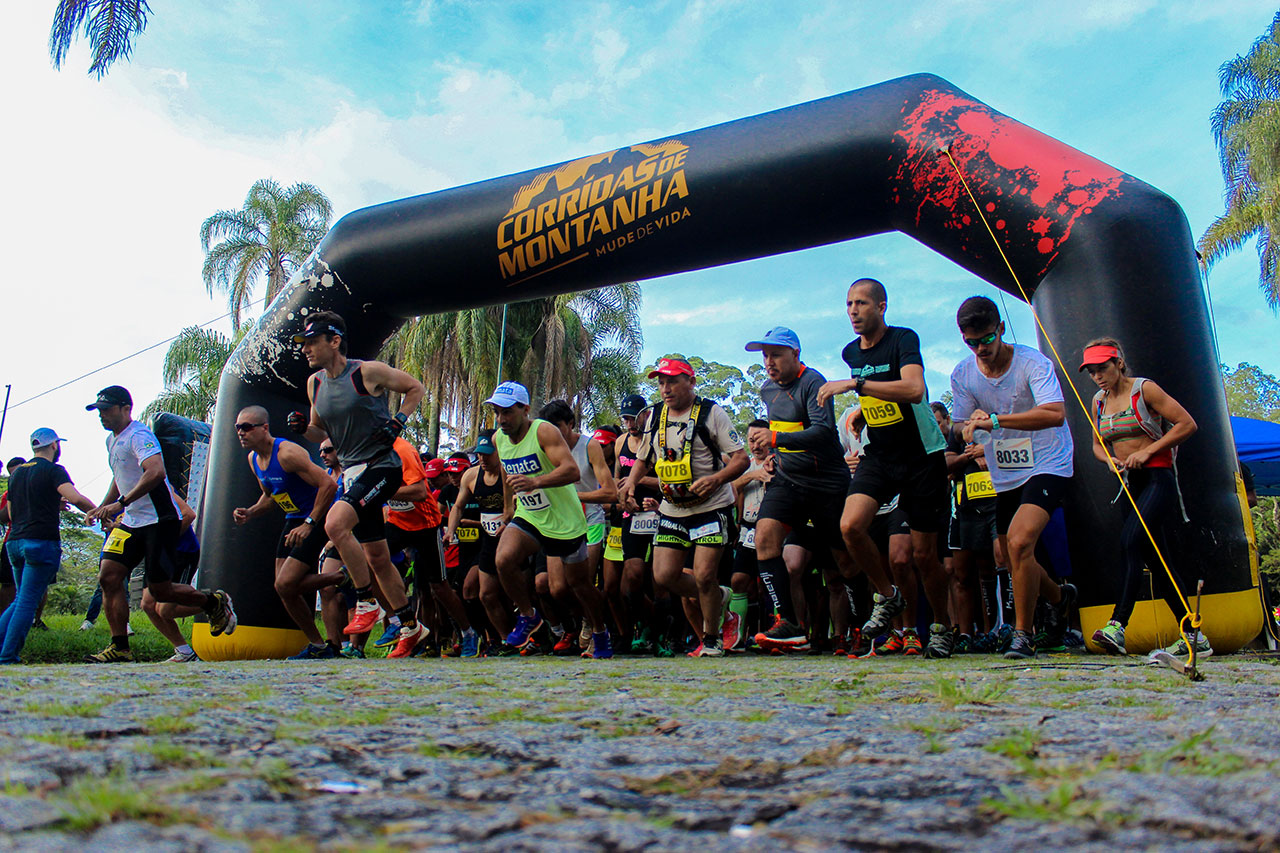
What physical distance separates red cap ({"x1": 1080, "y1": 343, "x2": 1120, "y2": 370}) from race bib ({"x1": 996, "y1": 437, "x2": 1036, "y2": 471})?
1.91ft

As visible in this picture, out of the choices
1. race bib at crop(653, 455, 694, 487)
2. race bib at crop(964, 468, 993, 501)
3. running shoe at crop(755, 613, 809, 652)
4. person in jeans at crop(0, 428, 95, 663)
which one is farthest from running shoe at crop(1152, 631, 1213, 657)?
person in jeans at crop(0, 428, 95, 663)

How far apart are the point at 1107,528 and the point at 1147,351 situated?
108cm

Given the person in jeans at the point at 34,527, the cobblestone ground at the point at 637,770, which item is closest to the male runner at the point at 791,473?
the cobblestone ground at the point at 637,770

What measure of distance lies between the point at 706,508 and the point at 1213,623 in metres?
3.13

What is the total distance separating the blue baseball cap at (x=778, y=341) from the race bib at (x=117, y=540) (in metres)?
4.89

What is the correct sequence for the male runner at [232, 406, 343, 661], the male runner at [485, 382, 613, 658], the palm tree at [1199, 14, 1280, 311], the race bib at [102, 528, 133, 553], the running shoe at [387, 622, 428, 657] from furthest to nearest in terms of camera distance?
1. the palm tree at [1199, 14, 1280, 311]
2. the race bib at [102, 528, 133, 553]
3. the running shoe at [387, 622, 428, 657]
4. the male runner at [485, 382, 613, 658]
5. the male runner at [232, 406, 343, 661]

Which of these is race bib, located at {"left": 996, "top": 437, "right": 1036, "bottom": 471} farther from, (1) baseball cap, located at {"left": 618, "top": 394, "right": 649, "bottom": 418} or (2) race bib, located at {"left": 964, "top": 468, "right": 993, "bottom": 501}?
(1) baseball cap, located at {"left": 618, "top": 394, "right": 649, "bottom": 418}

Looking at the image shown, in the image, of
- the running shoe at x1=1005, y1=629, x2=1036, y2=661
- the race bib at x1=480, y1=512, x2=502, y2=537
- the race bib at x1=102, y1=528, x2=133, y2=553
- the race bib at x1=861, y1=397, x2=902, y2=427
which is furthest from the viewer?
the race bib at x1=480, y1=512, x2=502, y2=537

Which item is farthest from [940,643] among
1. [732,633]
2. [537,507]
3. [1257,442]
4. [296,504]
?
[1257,442]

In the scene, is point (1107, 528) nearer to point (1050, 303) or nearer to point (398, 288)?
point (1050, 303)

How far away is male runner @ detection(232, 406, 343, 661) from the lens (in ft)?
20.6

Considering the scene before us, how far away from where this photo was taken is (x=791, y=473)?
603 centimetres

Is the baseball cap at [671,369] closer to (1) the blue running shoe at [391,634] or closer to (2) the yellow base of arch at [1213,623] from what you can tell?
(1) the blue running shoe at [391,634]

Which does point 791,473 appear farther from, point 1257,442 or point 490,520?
point 1257,442
